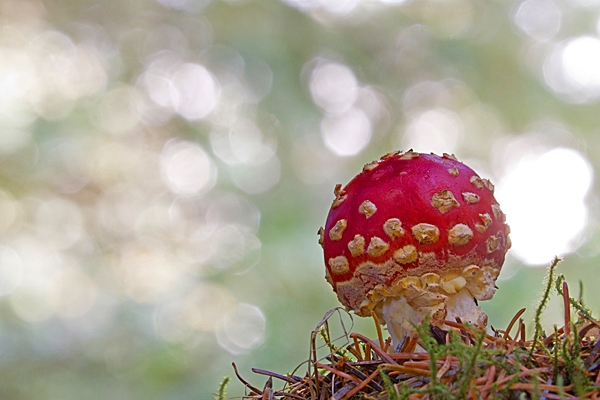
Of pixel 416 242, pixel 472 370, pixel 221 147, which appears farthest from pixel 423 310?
pixel 221 147

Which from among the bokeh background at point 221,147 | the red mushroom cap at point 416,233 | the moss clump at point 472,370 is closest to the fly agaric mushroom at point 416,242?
the red mushroom cap at point 416,233

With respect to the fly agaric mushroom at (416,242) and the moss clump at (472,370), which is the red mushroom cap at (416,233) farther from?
the moss clump at (472,370)

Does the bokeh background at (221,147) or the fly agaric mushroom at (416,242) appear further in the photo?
the bokeh background at (221,147)

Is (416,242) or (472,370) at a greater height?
(416,242)

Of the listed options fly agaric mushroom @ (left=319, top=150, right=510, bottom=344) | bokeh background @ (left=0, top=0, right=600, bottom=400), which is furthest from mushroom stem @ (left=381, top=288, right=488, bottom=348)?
bokeh background @ (left=0, top=0, right=600, bottom=400)

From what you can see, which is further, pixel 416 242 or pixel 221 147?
pixel 221 147

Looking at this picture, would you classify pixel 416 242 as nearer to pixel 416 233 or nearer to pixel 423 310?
pixel 416 233

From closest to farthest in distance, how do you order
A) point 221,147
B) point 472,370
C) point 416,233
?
point 472,370
point 416,233
point 221,147

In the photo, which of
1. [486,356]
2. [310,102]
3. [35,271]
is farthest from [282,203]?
[486,356]
